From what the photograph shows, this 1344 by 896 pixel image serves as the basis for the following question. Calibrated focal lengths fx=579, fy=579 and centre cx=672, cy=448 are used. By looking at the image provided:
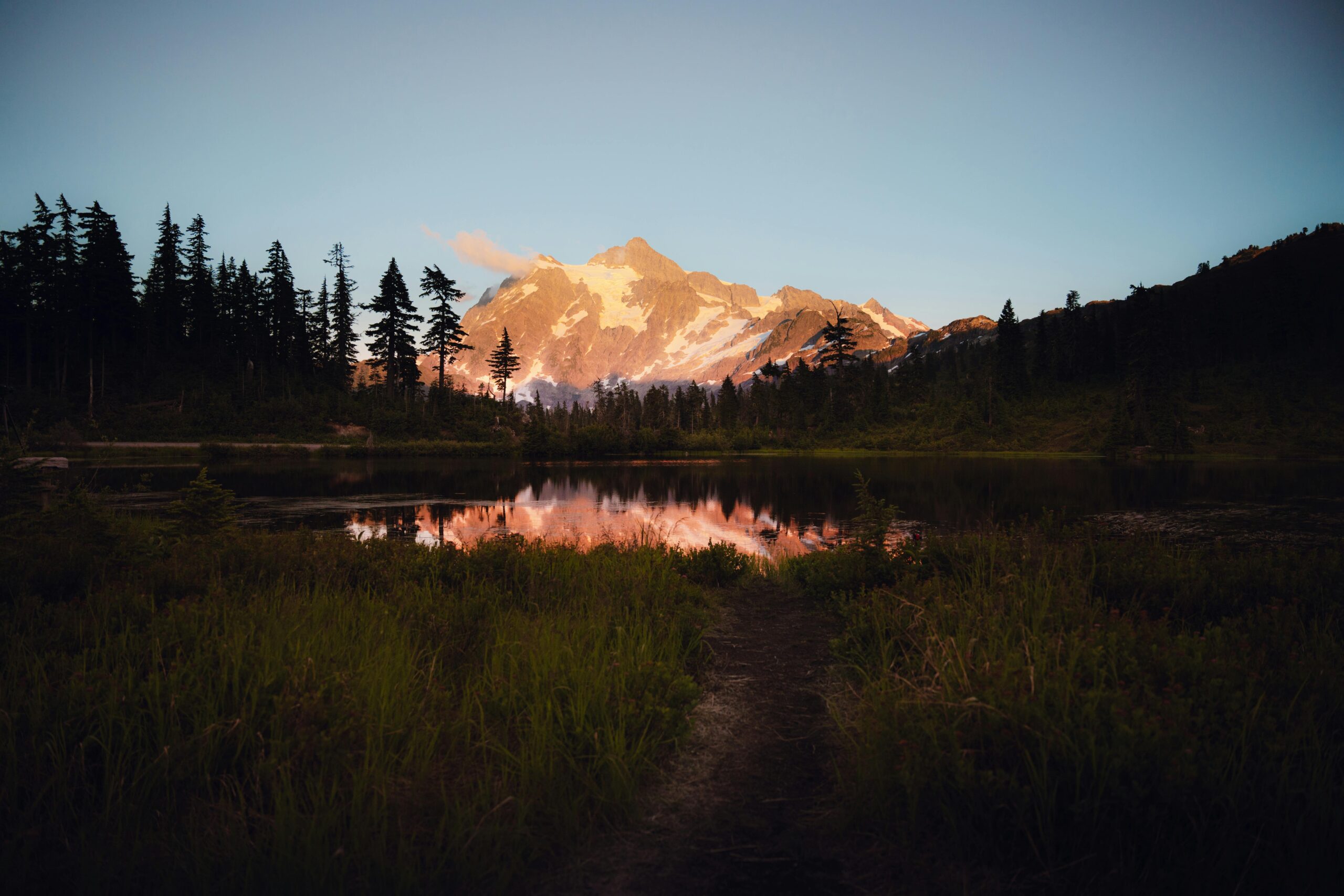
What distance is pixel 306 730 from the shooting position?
3.78 metres

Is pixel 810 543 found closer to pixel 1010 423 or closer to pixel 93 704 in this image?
pixel 93 704

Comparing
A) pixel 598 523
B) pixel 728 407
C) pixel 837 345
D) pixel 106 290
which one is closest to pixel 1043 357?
pixel 837 345

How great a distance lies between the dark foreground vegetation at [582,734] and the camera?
3035 mm

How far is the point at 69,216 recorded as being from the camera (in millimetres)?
56438

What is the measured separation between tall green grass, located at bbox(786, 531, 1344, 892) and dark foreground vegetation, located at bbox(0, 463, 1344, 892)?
0.02 meters

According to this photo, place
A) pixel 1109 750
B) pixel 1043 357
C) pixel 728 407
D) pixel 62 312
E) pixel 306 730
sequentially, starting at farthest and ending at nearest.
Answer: pixel 728 407, pixel 1043 357, pixel 62 312, pixel 306 730, pixel 1109 750

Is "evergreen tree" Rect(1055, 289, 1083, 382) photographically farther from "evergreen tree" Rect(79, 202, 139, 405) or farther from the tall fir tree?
"evergreen tree" Rect(79, 202, 139, 405)

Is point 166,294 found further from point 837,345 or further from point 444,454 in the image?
point 837,345

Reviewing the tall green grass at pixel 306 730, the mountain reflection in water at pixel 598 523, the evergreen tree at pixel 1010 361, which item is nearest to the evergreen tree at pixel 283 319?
the mountain reflection in water at pixel 598 523

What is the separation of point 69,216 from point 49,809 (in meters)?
80.4

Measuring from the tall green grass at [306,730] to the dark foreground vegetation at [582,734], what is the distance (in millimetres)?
26

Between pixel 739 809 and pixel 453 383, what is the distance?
77.8 metres

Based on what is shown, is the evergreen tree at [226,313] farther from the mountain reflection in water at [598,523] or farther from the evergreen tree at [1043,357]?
the evergreen tree at [1043,357]

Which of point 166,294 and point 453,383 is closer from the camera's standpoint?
point 166,294
